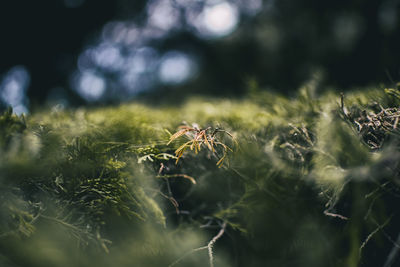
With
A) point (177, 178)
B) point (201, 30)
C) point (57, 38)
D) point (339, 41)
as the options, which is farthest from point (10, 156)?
point (201, 30)

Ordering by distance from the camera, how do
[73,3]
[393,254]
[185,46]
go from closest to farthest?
[393,254] → [73,3] → [185,46]

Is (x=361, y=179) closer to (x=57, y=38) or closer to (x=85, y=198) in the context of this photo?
(x=85, y=198)

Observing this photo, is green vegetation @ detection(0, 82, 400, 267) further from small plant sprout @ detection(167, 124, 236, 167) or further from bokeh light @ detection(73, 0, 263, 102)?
bokeh light @ detection(73, 0, 263, 102)

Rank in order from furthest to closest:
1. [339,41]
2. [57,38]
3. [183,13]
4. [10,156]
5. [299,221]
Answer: [183,13], [57,38], [339,41], [299,221], [10,156]

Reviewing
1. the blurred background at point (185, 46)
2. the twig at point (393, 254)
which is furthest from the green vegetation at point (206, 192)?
the blurred background at point (185, 46)

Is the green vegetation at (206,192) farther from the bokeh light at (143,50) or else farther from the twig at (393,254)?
the bokeh light at (143,50)

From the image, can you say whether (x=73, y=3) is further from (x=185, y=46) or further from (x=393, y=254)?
(x=393, y=254)

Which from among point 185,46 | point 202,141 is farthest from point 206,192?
point 185,46
